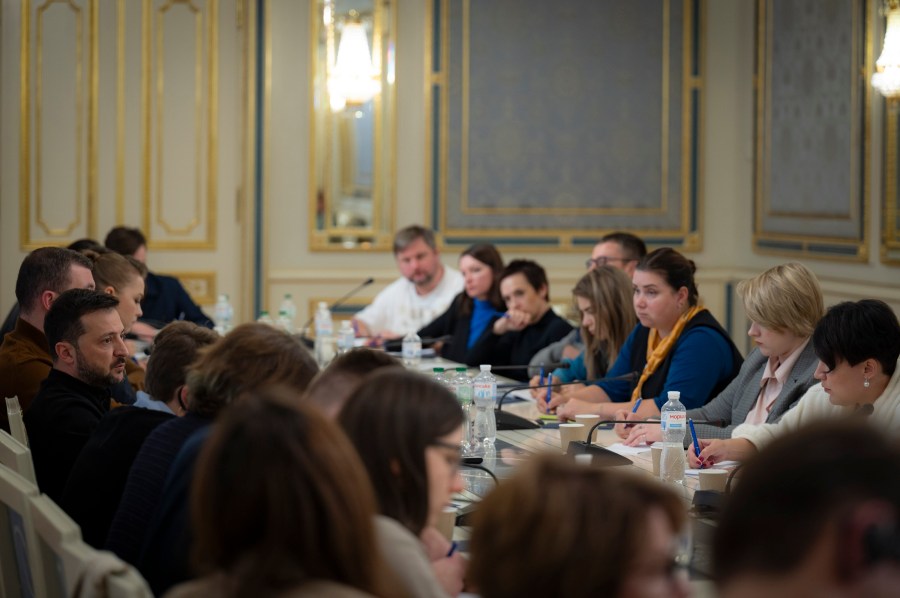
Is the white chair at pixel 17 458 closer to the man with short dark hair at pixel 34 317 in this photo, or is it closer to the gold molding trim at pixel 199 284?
the man with short dark hair at pixel 34 317

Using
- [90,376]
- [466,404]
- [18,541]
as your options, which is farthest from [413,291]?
[18,541]

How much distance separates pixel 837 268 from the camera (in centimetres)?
678

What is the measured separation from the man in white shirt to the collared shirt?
9.43 ft

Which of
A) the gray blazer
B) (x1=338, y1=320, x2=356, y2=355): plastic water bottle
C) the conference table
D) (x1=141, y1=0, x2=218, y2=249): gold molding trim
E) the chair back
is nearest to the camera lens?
the chair back

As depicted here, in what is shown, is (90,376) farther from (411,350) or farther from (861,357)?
(411,350)

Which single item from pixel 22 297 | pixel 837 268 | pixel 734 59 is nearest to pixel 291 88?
pixel 734 59

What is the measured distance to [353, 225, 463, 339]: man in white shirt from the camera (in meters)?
6.48

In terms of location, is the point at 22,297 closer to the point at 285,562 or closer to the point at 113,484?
the point at 113,484

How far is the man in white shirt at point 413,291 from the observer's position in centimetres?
648

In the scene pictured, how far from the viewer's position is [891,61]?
5.56m

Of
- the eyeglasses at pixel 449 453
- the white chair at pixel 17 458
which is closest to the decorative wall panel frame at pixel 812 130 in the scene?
the white chair at pixel 17 458

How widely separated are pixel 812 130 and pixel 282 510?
6.18 m

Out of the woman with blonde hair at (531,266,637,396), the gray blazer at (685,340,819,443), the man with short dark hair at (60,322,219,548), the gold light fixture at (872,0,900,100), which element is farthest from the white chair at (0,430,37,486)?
the gold light fixture at (872,0,900,100)

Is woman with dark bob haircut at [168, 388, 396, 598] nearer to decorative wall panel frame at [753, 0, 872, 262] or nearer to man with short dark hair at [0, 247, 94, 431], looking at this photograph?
man with short dark hair at [0, 247, 94, 431]
